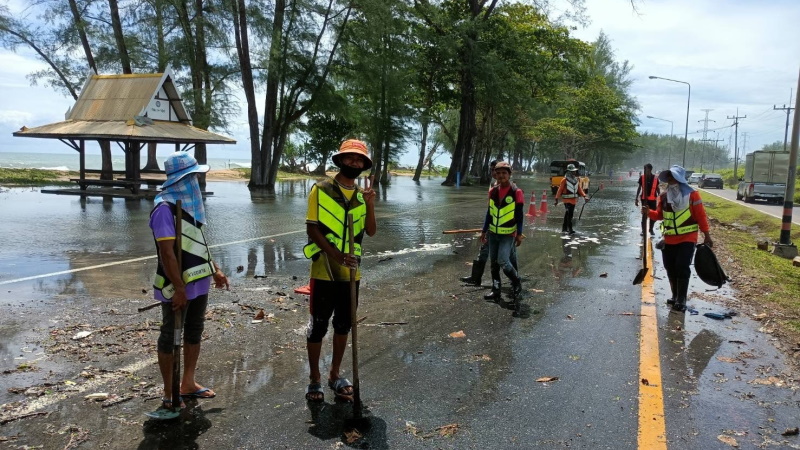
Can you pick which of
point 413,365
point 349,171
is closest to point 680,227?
point 413,365

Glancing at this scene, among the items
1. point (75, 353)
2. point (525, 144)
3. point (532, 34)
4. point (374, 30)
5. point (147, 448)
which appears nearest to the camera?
point (147, 448)

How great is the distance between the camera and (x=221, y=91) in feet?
107

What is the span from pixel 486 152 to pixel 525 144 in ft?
96.5

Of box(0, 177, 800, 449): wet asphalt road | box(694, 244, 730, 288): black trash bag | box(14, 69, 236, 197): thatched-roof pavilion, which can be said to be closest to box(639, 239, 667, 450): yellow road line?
box(0, 177, 800, 449): wet asphalt road

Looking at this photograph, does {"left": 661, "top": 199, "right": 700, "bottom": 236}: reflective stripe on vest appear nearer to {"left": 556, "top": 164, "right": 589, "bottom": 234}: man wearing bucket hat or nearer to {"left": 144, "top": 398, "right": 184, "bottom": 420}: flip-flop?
{"left": 144, "top": 398, "right": 184, "bottom": 420}: flip-flop

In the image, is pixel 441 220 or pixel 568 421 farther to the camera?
pixel 441 220

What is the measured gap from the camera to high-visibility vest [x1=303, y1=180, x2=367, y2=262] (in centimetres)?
407

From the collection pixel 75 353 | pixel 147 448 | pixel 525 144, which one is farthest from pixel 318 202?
pixel 525 144

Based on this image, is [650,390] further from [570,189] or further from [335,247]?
[570,189]

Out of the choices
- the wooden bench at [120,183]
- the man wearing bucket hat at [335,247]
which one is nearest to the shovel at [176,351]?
the man wearing bucket hat at [335,247]

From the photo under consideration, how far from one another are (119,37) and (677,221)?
27.8m

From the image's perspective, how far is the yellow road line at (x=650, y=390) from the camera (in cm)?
363

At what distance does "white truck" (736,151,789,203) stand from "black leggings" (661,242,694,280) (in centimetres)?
2938

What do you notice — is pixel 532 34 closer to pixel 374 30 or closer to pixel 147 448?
pixel 374 30
